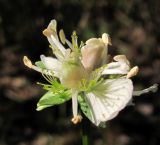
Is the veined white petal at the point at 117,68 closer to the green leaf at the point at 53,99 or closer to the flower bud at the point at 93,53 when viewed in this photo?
the flower bud at the point at 93,53

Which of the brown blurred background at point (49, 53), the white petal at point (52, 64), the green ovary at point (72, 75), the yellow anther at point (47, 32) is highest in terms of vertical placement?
the yellow anther at point (47, 32)

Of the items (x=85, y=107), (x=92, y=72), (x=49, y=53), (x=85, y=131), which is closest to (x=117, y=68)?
(x=92, y=72)

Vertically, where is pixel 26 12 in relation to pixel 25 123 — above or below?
above

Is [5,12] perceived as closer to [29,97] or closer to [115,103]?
[29,97]

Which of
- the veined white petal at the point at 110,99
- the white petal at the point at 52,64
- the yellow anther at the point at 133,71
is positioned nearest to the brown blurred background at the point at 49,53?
the white petal at the point at 52,64

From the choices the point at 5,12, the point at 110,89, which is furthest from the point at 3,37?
the point at 110,89

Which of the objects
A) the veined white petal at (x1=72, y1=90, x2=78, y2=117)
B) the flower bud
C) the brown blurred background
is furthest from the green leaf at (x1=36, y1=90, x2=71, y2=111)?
the brown blurred background

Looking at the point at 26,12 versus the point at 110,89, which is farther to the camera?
the point at 26,12
